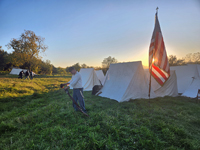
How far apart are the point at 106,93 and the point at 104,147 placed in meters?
4.78

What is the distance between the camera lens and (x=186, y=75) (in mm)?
8469

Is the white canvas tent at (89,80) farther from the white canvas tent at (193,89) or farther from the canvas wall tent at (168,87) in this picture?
the white canvas tent at (193,89)

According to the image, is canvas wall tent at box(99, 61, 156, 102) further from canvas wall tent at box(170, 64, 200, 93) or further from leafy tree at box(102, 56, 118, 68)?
leafy tree at box(102, 56, 118, 68)

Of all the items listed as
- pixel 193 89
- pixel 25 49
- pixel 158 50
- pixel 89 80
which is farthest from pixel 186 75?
pixel 25 49

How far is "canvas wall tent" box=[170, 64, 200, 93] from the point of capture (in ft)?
25.4

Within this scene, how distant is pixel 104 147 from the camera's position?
2.13 m

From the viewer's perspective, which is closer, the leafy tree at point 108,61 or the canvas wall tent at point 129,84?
the canvas wall tent at point 129,84

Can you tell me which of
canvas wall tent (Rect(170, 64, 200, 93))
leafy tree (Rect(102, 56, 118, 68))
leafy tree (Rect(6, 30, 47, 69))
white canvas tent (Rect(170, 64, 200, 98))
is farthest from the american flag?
leafy tree (Rect(102, 56, 118, 68))

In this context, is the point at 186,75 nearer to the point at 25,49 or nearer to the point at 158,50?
the point at 158,50

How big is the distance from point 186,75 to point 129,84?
20.3 feet

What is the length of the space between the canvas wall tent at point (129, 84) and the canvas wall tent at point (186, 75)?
14.0ft

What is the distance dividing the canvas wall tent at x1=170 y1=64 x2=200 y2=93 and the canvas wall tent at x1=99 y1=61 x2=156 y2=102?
4259mm

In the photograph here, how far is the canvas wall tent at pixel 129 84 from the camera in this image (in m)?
5.90

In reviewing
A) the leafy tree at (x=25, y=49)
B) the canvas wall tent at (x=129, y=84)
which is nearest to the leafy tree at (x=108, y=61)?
A: the leafy tree at (x=25, y=49)
